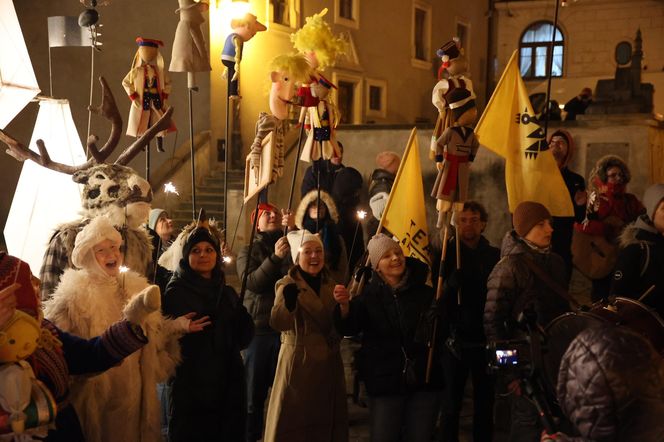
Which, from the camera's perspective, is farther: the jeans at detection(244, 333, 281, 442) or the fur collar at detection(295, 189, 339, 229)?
the fur collar at detection(295, 189, 339, 229)

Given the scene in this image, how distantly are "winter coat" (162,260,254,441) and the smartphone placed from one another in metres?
2.03

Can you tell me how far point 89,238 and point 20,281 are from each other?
122 cm

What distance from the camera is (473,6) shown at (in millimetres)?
28219

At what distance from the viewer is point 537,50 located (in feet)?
95.9

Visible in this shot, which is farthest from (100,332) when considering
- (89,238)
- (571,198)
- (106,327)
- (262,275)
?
(571,198)

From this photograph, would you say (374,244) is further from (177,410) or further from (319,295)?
(177,410)

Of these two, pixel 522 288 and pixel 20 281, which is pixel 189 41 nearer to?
pixel 522 288

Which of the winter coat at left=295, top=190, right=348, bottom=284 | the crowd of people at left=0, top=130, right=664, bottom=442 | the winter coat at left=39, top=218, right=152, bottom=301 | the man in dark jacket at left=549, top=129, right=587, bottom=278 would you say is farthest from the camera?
the man in dark jacket at left=549, top=129, right=587, bottom=278

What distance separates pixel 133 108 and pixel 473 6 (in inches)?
917

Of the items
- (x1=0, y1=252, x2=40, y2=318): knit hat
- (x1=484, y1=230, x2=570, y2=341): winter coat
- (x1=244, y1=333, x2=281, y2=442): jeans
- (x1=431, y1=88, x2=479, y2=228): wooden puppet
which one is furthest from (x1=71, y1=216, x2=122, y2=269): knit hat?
(x1=431, y1=88, x2=479, y2=228): wooden puppet

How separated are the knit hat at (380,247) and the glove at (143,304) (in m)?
1.88

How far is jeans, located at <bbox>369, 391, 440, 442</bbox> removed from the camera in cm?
529

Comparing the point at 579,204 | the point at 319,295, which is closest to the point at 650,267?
the point at 319,295

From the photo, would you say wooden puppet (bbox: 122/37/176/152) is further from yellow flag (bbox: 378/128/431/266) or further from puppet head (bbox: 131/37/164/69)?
yellow flag (bbox: 378/128/431/266)
